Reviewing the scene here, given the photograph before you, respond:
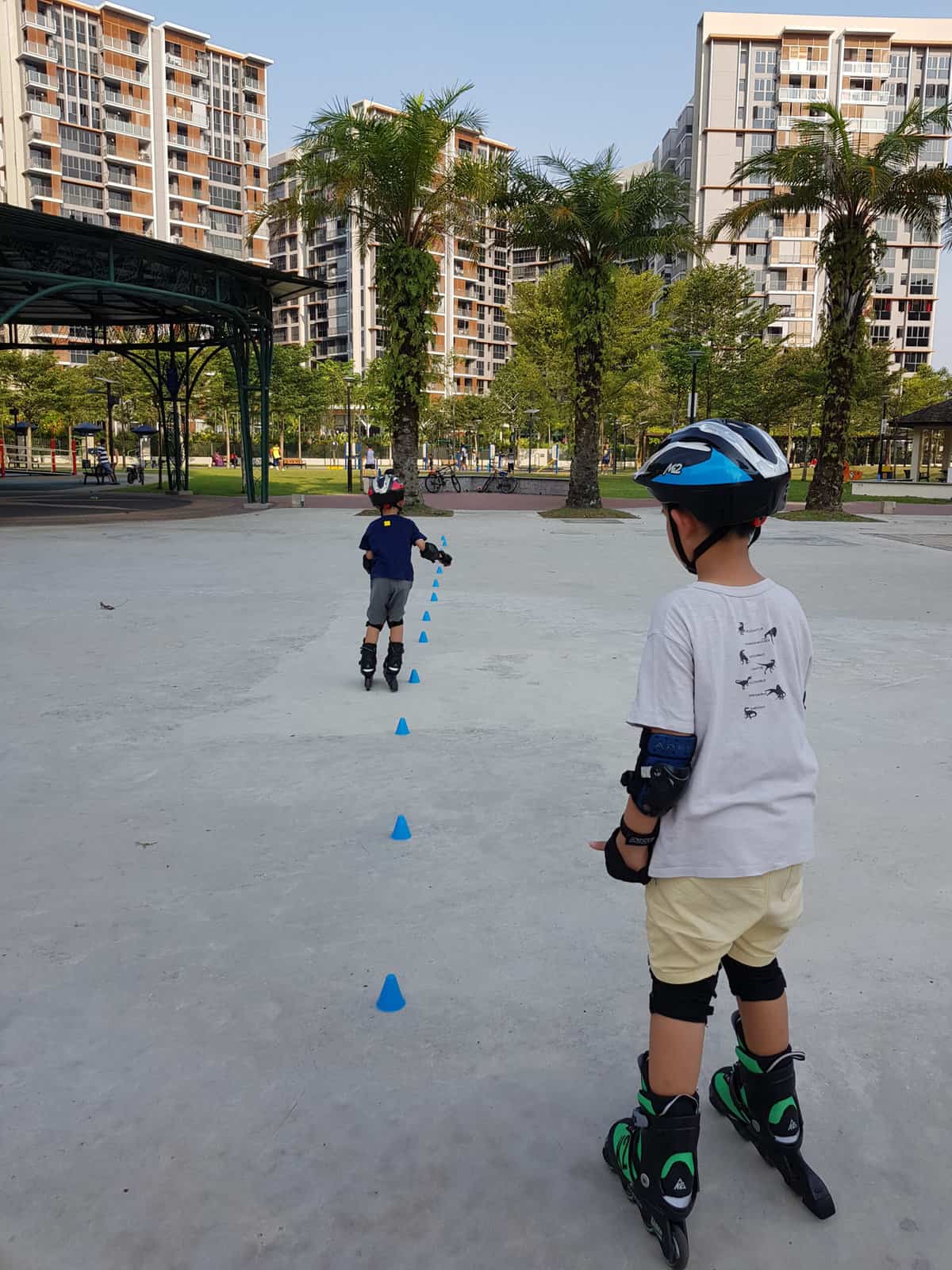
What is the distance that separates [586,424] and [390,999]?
905 inches

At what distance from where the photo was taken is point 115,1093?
2377 mm

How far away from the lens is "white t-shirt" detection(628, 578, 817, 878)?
1.89 meters

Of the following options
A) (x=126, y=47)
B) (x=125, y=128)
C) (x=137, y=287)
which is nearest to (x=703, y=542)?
(x=137, y=287)

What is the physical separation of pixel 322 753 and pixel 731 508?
3611 mm

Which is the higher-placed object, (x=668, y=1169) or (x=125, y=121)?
(x=125, y=121)

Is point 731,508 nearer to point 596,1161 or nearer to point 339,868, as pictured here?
point 596,1161

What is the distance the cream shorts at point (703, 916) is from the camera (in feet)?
6.42

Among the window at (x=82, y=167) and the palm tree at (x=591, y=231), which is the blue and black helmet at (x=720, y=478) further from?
the window at (x=82, y=167)

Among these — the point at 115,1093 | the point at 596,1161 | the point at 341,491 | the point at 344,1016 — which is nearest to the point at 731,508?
the point at 596,1161

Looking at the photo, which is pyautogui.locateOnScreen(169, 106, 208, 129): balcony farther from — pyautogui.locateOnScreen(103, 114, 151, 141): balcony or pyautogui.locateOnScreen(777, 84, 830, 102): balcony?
pyautogui.locateOnScreen(777, 84, 830, 102): balcony

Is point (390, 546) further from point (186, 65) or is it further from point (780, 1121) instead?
point (186, 65)

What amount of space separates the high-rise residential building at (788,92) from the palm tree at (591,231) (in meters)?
67.6

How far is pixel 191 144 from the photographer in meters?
86.4

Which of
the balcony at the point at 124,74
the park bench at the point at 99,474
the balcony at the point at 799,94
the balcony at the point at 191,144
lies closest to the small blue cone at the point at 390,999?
the park bench at the point at 99,474
